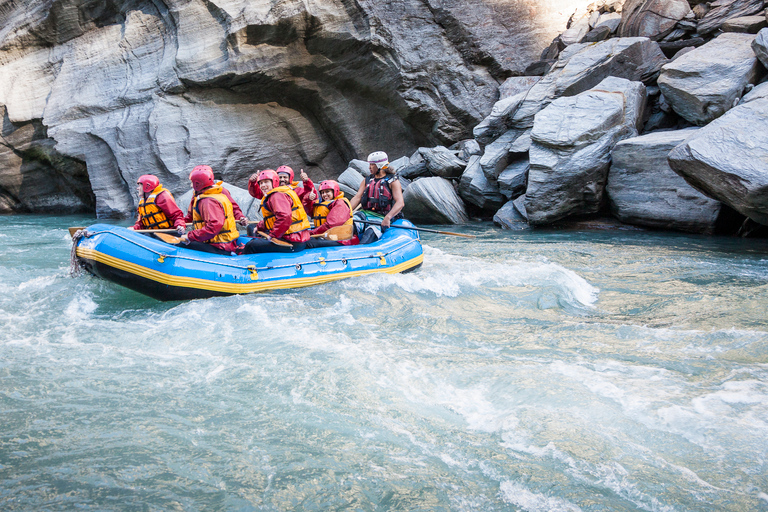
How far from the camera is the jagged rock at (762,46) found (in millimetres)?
8008

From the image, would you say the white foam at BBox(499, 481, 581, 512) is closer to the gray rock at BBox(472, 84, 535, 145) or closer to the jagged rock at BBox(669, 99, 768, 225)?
the jagged rock at BBox(669, 99, 768, 225)

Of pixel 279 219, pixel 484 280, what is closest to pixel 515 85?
pixel 484 280

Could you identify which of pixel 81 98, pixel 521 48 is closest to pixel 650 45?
pixel 521 48

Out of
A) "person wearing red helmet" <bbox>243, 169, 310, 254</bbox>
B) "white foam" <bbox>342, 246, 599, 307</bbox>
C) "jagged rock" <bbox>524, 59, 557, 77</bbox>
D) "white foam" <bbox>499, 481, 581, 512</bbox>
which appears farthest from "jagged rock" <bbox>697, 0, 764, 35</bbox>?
"white foam" <bbox>499, 481, 581, 512</bbox>

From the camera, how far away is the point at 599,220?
9.47 metres

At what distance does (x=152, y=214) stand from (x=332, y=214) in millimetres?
1796

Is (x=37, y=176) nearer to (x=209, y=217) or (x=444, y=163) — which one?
(x=444, y=163)

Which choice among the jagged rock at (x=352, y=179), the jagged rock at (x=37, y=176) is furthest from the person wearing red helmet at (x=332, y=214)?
the jagged rock at (x=37, y=176)

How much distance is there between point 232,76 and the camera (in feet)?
39.4

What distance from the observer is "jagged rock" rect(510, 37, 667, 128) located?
10.1 meters

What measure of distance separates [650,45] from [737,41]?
1744 millimetres

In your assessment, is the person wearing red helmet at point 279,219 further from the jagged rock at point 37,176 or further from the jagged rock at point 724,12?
the jagged rock at point 37,176

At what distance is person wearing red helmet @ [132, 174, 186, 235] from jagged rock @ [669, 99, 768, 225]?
604 centimetres

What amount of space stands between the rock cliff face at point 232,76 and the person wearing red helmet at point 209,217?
7981mm
